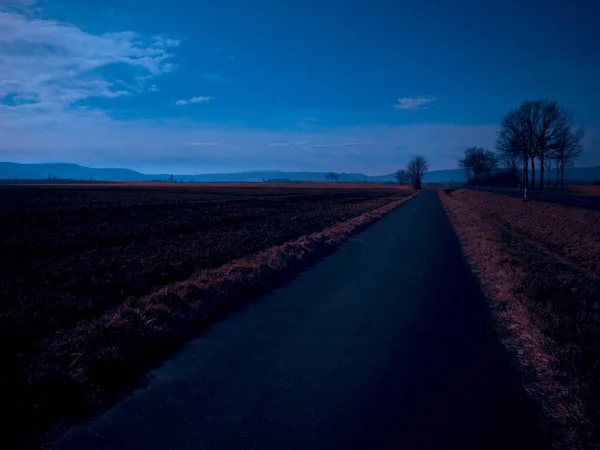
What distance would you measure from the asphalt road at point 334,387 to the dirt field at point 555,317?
0.30m

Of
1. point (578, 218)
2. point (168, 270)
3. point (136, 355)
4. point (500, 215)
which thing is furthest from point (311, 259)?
point (500, 215)

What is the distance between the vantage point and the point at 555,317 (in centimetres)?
615

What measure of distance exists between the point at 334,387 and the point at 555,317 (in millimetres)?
4195

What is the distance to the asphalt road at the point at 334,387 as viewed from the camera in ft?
11.1

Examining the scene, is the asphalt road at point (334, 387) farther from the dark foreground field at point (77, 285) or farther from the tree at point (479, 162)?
the tree at point (479, 162)

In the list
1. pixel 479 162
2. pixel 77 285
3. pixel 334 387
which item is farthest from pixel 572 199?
pixel 479 162

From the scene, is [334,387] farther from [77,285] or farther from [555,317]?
[77,285]

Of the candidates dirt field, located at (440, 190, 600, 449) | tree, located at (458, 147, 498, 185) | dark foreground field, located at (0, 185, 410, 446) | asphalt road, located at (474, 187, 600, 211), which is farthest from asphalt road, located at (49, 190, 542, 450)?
tree, located at (458, 147, 498, 185)

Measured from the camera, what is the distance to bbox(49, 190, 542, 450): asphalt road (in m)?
3.37

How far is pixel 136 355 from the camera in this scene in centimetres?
505

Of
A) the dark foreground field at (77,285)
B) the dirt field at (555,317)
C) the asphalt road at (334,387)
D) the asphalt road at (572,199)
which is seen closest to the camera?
the asphalt road at (334,387)

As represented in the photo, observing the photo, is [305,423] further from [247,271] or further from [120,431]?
[247,271]

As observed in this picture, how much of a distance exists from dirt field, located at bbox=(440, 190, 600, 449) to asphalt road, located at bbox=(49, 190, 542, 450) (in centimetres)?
30

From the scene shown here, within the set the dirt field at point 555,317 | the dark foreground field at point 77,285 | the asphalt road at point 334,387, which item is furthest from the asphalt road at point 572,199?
the asphalt road at point 334,387
